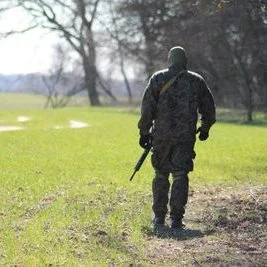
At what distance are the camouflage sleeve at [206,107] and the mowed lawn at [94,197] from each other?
4.24 ft

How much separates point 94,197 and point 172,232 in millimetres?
2767

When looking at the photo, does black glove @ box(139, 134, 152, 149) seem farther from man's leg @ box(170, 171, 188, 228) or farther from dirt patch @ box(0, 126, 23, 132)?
dirt patch @ box(0, 126, 23, 132)

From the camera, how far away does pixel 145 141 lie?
8383 mm

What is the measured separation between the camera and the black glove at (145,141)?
8352mm

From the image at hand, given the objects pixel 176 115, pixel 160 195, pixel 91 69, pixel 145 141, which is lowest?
pixel 160 195

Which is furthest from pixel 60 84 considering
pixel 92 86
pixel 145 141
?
pixel 145 141

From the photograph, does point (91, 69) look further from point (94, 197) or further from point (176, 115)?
point (176, 115)

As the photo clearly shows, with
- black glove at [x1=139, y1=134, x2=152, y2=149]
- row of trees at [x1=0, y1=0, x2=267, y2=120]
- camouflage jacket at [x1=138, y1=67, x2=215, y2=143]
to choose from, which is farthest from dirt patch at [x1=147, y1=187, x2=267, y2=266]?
row of trees at [x1=0, y1=0, x2=267, y2=120]

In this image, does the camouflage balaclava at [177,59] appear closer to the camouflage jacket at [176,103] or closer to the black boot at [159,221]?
the camouflage jacket at [176,103]

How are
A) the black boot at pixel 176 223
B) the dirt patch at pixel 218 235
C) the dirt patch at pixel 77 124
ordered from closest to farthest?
the dirt patch at pixel 218 235 < the black boot at pixel 176 223 < the dirt patch at pixel 77 124

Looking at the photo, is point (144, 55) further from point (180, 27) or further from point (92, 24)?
point (92, 24)

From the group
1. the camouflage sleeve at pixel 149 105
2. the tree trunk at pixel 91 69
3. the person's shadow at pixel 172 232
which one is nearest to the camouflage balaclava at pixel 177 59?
the camouflage sleeve at pixel 149 105

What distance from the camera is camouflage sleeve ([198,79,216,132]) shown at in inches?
320

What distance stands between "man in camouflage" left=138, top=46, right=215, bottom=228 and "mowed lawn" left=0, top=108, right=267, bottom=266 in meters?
0.67
